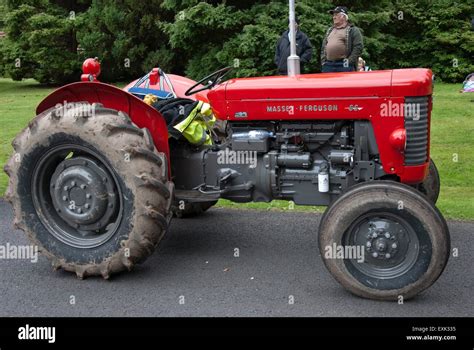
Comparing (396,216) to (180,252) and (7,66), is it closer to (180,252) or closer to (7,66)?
(180,252)

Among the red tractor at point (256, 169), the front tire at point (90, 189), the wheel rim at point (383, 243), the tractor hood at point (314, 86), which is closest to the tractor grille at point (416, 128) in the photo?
the red tractor at point (256, 169)

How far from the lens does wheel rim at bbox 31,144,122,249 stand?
4.43 metres

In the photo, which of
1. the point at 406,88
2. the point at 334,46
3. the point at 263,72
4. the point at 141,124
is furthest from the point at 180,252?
the point at 263,72

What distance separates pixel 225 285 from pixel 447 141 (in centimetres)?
570

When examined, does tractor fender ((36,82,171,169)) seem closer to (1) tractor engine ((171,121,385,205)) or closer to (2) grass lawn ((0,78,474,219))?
(1) tractor engine ((171,121,385,205))

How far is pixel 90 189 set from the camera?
14.6 feet

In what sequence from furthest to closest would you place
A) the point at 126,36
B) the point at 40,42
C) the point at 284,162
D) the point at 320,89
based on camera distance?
the point at 40,42, the point at 126,36, the point at 284,162, the point at 320,89

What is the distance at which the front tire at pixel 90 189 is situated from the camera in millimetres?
4219

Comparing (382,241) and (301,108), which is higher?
(301,108)

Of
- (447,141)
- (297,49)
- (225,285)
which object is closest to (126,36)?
(297,49)

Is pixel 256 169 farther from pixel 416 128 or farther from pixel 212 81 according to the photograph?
pixel 416 128

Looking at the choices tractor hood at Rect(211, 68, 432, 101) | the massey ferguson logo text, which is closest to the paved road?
the massey ferguson logo text
